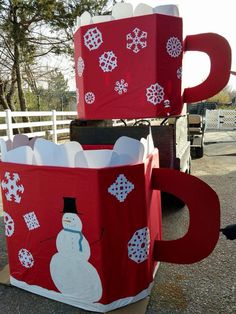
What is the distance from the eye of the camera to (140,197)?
6.43ft

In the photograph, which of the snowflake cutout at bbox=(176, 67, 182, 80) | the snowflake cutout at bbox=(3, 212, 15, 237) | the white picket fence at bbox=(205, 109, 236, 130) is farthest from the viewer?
the white picket fence at bbox=(205, 109, 236, 130)

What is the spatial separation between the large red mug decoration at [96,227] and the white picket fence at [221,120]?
→ 14837mm

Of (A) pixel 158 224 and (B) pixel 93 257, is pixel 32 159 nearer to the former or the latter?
(B) pixel 93 257

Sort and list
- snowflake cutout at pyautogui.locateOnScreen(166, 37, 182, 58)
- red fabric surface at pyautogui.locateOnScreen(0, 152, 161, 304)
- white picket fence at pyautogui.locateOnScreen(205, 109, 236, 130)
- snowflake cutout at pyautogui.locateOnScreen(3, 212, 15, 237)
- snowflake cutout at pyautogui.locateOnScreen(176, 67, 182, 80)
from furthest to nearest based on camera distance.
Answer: white picket fence at pyautogui.locateOnScreen(205, 109, 236, 130) → snowflake cutout at pyautogui.locateOnScreen(3, 212, 15, 237) → snowflake cutout at pyautogui.locateOnScreen(176, 67, 182, 80) → snowflake cutout at pyautogui.locateOnScreen(166, 37, 182, 58) → red fabric surface at pyautogui.locateOnScreen(0, 152, 161, 304)

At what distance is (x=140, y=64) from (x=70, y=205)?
3.15 ft

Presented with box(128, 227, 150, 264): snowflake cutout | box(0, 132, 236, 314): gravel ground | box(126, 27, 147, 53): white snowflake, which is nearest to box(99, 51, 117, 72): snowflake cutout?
box(126, 27, 147, 53): white snowflake

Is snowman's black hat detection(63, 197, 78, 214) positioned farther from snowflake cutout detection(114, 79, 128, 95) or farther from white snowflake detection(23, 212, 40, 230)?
snowflake cutout detection(114, 79, 128, 95)

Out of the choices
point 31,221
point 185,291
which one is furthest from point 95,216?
point 185,291

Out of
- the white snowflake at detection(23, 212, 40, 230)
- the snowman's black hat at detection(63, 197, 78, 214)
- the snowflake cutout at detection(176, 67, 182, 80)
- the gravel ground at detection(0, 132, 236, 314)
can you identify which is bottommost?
the gravel ground at detection(0, 132, 236, 314)

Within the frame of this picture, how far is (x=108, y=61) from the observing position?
2.06m

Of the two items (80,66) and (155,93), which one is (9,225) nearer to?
(80,66)

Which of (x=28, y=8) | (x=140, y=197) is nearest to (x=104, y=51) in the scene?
(x=140, y=197)

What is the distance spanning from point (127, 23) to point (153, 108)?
53 cm

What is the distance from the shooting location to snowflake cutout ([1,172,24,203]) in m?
2.11
